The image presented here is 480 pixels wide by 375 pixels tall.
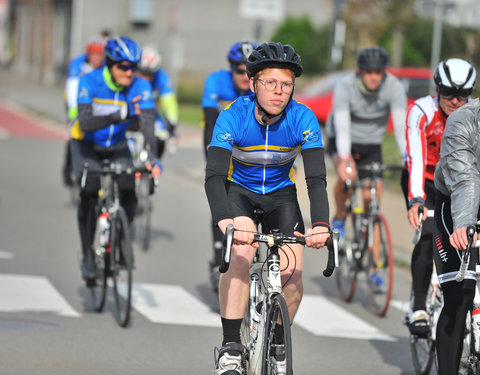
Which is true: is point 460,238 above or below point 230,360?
above

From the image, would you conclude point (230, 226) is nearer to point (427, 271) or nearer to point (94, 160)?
point (427, 271)

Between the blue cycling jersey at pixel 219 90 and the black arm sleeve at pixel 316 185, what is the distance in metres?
3.72

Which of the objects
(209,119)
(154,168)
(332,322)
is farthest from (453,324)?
(209,119)

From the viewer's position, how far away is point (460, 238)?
4.92 m

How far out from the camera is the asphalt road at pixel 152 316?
6820 mm

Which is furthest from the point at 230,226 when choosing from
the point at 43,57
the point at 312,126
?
the point at 43,57

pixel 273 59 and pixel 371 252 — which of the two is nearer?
pixel 273 59

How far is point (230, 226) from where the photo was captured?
16.0 feet

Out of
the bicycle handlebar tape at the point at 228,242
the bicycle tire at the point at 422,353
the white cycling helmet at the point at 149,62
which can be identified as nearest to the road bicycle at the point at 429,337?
the bicycle tire at the point at 422,353

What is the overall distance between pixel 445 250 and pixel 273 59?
133 centimetres

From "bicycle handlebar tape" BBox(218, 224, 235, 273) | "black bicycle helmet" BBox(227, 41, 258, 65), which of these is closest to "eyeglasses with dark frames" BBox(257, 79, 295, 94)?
"bicycle handlebar tape" BBox(218, 224, 235, 273)

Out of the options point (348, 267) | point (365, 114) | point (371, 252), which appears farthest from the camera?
point (348, 267)

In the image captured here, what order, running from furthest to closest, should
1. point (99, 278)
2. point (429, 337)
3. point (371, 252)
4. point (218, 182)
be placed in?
point (371, 252) → point (99, 278) → point (429, 337) → point (218, 182)

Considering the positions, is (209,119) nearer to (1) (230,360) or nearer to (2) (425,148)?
(2) (425,148)
